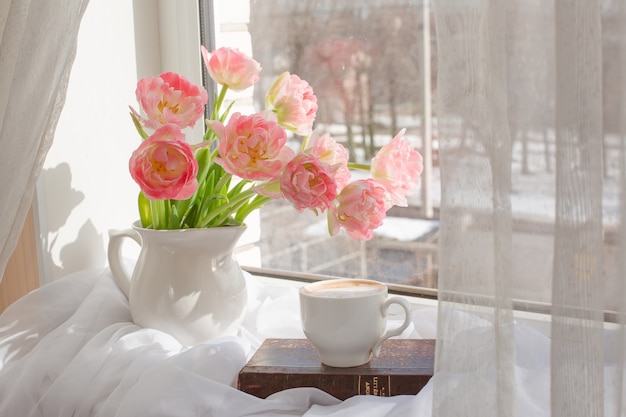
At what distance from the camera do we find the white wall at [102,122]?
123 cm

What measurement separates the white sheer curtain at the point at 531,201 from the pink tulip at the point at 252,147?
0.31 metres

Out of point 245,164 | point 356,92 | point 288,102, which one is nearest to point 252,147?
point 245,164

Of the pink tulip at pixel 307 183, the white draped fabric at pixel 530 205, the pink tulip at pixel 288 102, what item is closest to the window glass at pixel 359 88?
the pink tulip at pixel 288 102

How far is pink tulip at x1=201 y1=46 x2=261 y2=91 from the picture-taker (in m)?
1.07

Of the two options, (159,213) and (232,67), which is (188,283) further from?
(232,67)

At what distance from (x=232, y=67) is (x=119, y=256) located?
0.32 m

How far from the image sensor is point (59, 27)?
39.1 inches

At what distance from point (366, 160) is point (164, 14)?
0.44m

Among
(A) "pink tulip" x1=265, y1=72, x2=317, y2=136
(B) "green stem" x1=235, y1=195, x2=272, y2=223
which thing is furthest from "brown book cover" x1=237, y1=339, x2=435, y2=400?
(A) "pink tulip" x1=265, y1=72, x2=317, y2=136

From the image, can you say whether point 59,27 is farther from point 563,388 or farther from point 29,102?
point 563,388

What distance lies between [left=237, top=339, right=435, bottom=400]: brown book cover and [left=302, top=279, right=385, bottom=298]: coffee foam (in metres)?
0.08

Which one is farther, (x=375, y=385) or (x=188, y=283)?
(x=188, y=283)

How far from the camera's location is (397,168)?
104 cm

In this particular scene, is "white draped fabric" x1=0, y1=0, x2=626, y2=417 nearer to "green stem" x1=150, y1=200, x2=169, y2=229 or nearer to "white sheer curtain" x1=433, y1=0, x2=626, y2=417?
"white sheer curtain" x1=433, y1=0, x2=626, y2=417
